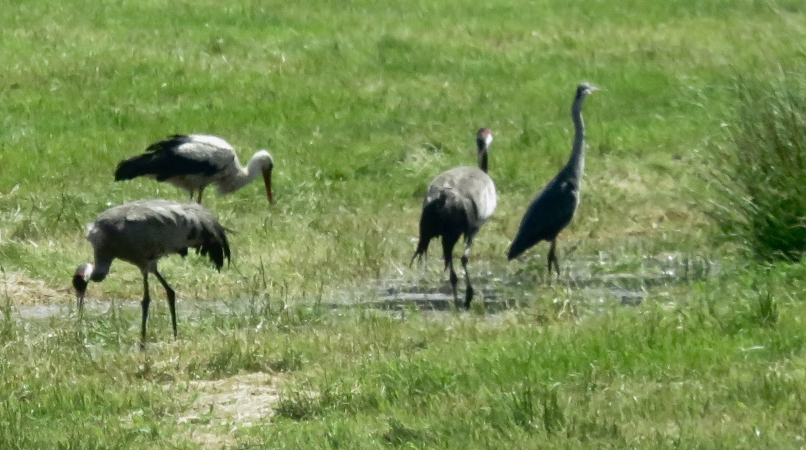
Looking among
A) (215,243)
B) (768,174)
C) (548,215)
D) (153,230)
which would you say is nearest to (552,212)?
(548,215)

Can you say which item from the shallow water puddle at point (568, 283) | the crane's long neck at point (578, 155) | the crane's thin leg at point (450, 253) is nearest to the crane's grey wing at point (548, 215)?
the crane's long neck at point (578, 155)

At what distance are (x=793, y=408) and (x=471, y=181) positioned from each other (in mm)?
5276

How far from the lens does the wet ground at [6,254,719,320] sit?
35.6 ft

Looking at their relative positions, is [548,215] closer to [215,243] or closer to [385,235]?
[385,235]

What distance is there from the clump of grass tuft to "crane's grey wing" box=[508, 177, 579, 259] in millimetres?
1154

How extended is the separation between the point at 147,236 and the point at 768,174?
4201mm

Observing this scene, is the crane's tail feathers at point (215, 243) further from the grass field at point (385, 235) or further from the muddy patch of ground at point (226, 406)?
the muddy patch of ground at point (226, 406)

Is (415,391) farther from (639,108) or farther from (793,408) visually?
(639,108)

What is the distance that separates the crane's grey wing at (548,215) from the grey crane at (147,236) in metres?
2.36

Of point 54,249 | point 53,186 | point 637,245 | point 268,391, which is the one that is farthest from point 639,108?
point 268,391

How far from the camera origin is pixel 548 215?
1198cm

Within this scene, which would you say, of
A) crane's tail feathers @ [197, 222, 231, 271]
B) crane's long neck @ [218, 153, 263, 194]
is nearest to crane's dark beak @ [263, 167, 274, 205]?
crane's long neck @ [218, 153, 263, 194]

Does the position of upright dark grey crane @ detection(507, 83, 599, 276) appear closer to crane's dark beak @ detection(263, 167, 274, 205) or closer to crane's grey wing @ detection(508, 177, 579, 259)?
crane's grey wing @ detection(508, 177, 579, 259)

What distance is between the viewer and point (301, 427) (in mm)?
7148
